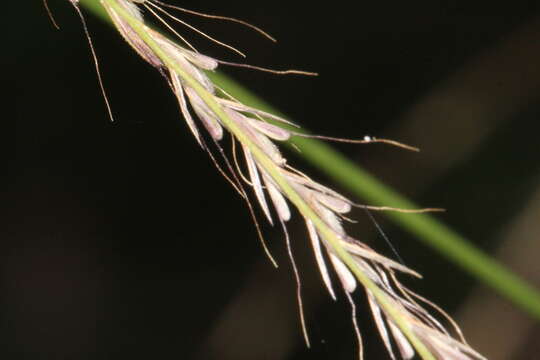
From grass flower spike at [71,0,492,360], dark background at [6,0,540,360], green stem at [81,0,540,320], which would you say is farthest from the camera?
dark background at [6,0,540,360]

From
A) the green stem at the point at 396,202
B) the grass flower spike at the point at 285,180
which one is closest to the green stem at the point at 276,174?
the grass flower spike at the point at 285,180

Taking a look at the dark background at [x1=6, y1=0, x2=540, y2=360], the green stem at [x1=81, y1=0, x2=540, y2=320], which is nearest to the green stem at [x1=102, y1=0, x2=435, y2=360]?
the green stem at [x1=81, y1=0, x2=540, y2=320]

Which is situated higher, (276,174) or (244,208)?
(276,174)

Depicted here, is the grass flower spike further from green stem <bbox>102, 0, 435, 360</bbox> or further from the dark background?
the dark background

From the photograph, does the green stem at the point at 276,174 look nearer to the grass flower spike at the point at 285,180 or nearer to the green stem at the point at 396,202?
the grass flower spike at the point at 285,180

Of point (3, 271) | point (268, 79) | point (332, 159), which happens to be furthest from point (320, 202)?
point (3, 271)

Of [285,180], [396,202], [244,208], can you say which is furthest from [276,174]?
[244,208]

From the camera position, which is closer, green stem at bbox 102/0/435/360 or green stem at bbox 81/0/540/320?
green stem at bbox 102/0/435/360

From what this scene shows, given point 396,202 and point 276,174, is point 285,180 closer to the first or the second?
point 276,174

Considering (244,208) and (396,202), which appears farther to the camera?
(244,208)
